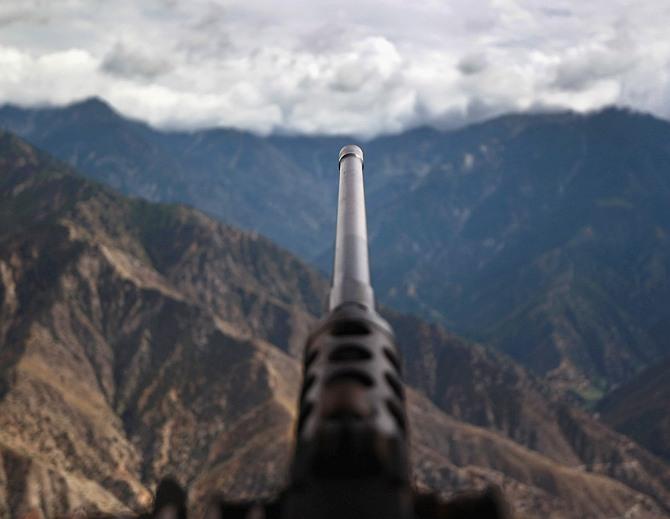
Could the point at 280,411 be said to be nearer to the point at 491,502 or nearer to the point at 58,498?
the point at 58,498

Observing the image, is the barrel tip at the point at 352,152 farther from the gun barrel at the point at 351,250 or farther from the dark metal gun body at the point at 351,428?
the dark metal gun body at the point at 351,428

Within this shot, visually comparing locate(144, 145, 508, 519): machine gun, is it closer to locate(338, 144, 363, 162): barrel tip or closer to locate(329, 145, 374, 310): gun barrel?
Answer: locate(329, 145, 374, 310): gun barrel

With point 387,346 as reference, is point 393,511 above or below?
below

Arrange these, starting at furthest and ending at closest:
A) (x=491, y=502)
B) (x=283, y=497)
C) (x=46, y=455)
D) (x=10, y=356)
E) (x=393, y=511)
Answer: (x=10, y=356), (x=46, y=455), (x=283, y=497), (x=491, y=502), (x=393, y=511)

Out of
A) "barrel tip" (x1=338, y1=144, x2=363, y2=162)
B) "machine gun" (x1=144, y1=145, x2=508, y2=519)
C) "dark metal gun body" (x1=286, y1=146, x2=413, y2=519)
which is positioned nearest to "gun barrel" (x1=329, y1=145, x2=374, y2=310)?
"machine gun" (x1=144, y1=145, x2=508, y2=519)

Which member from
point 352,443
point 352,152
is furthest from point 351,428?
point 352,152

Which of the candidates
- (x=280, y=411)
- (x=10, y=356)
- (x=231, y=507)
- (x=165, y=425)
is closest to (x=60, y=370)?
(x=10, y=356)
